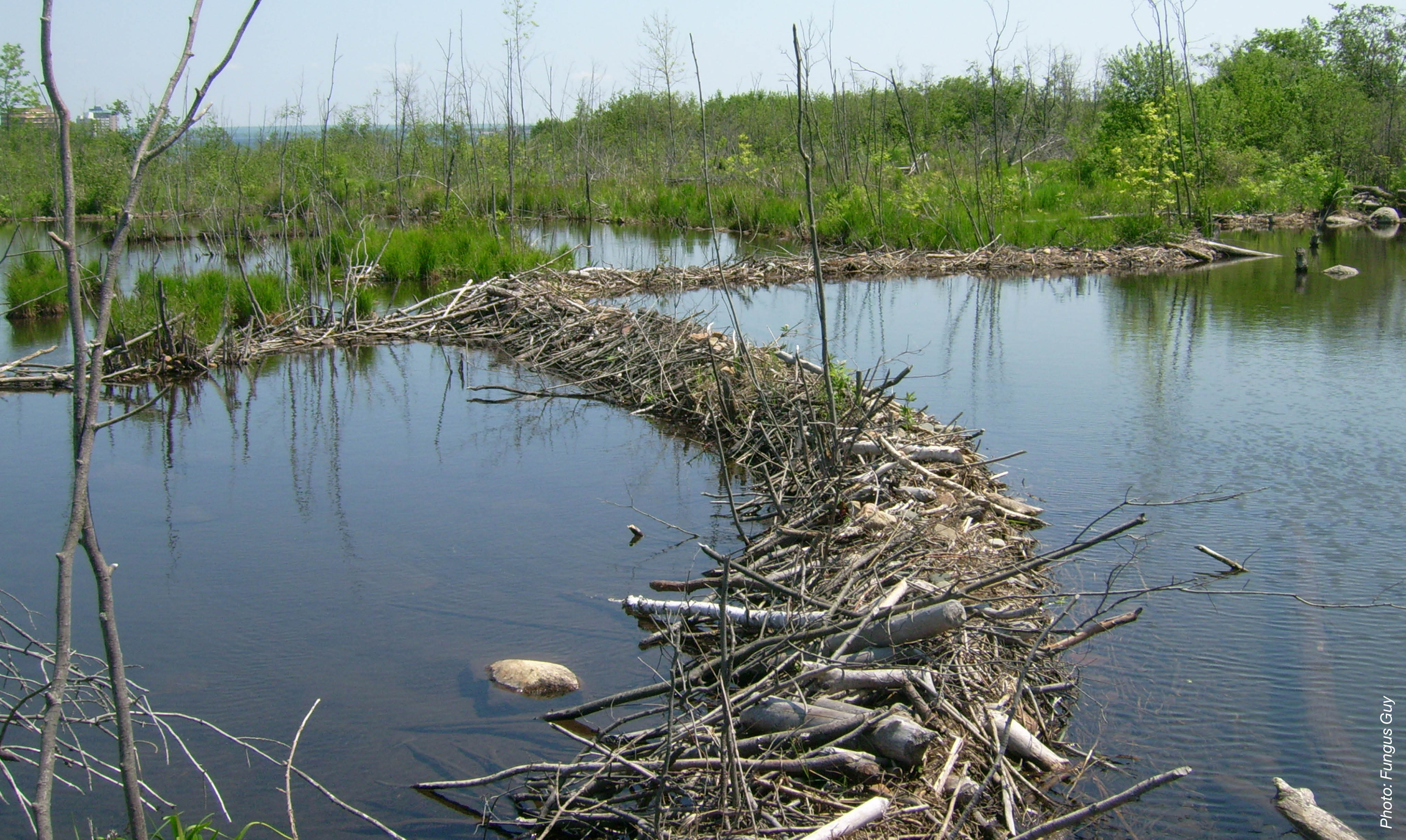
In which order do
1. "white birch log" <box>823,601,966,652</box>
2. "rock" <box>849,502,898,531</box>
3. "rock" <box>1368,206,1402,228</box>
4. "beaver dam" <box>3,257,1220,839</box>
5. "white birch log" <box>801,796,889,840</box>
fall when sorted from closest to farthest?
"white birch log" <box>801,796,889,840</box>, "beaver dam" <box>3,257,1220,839</box>, "white birch log" <box>823,601,966,652</box>, "rock" <box>849,502,898,531</box>, "rock" <box>1368,206,1402,228</box>

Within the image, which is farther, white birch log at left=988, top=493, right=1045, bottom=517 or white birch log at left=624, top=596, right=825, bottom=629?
white birch log at left=988, top=493, right=1045, bottom=517

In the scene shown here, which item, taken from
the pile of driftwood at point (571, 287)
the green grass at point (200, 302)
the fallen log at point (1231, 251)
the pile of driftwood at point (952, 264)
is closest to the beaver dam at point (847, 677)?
the pile of driftwood at point (571, 287)

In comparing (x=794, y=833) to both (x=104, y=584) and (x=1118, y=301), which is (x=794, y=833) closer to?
(x=104, y=584)

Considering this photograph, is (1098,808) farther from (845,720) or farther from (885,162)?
(885,162)

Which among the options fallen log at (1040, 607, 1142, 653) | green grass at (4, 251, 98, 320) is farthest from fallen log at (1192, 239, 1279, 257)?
green grass at (4, 251, 98, 320)

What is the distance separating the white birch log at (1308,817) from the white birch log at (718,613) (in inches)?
55.9

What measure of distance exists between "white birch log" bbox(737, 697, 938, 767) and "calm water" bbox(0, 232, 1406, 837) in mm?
583

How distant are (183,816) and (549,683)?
1185mm

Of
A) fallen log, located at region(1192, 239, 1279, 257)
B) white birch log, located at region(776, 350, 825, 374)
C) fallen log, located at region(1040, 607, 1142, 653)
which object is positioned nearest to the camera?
fallen log, located at region(1040, 607, 1142, 653)

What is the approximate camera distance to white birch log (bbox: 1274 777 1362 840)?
2807 millimetres

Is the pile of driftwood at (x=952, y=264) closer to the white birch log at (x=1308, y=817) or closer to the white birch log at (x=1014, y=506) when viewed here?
the white birch log at (x=1014, y=506)

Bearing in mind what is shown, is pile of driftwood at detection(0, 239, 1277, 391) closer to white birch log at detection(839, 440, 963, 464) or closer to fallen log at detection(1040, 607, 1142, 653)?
white birch log at detection(839, 440, 963, 464)

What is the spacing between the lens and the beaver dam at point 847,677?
2711 millimetres

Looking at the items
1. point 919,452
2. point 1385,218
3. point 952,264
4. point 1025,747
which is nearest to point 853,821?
point 1025,747
